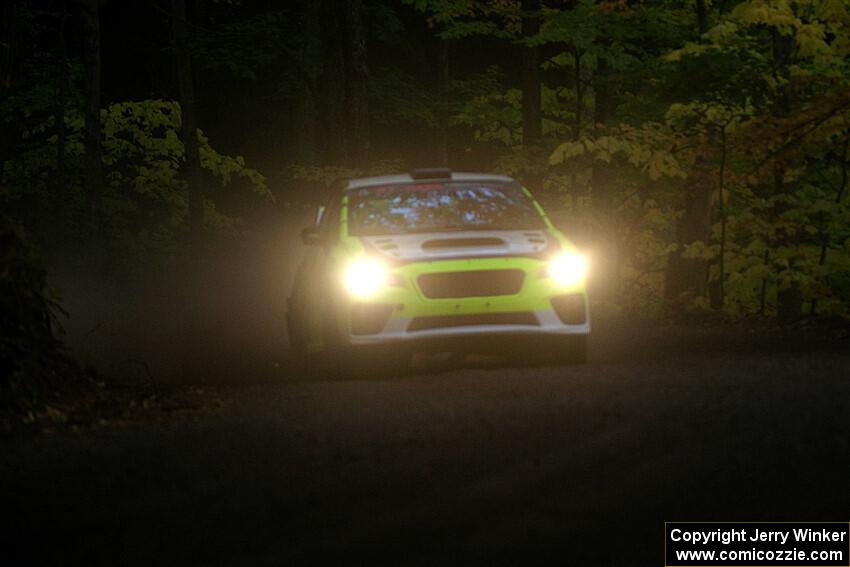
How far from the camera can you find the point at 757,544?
250 inches

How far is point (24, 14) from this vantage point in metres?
38.4

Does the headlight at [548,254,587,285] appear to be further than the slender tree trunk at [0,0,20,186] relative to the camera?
No

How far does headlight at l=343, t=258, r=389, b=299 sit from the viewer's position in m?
12.1

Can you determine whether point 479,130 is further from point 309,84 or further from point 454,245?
point 454,245

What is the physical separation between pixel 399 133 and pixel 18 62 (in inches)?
500

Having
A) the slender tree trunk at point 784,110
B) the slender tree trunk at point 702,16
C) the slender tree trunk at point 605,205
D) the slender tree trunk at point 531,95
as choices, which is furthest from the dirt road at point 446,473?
the slender tree trunk at point 531,95

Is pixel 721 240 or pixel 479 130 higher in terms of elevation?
pixel 479 130

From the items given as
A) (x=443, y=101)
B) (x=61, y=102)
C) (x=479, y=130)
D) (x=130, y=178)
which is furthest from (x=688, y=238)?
(x=130, y=178)

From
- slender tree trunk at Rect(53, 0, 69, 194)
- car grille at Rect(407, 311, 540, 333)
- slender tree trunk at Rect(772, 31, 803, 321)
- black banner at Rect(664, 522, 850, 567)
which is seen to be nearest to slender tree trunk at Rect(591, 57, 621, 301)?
slender tree trunk at Rect(772, 31, 803, 321)

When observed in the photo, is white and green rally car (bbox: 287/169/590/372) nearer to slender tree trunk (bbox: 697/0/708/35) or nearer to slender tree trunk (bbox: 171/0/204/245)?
slender tree trunk (bbox: 697/0/708/35)

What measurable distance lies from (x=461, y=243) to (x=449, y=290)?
473mm

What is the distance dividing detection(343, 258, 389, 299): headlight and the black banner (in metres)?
5.84

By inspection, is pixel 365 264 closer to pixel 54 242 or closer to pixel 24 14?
pixel 54 242

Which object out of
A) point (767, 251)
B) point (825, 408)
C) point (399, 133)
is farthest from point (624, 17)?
point (399, 133)
